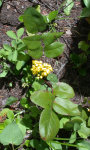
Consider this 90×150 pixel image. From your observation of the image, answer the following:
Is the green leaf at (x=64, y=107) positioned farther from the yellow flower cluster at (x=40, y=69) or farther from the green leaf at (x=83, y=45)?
the green leaf at (x=83, y=45)

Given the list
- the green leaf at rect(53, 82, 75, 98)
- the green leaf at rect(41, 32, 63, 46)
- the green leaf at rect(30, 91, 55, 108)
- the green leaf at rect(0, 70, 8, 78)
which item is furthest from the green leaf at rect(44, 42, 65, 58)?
the green leaf at rect(0, 70, 8, 78)

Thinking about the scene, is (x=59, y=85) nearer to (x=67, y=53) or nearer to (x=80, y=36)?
(x=67, y=53)

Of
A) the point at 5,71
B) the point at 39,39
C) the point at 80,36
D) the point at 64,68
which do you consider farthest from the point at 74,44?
the point at 5,71

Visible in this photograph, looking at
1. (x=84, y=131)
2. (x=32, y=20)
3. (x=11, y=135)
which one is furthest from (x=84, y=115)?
(x=32, y=20)

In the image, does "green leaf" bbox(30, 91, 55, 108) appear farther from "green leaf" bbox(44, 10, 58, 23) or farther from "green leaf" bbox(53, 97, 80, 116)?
"green leaf" bbox(44, 10, 58, 23)

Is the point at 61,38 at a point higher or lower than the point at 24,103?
higher

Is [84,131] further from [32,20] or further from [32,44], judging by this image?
[32,20]
